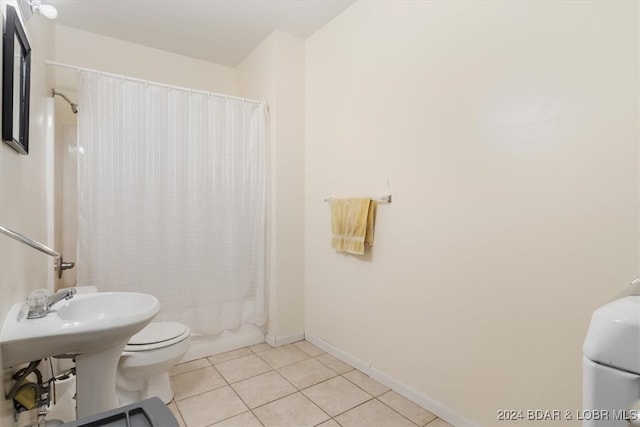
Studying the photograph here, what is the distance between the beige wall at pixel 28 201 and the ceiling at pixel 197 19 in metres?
0.58

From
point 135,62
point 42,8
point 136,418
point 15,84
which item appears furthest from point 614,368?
point 135,62

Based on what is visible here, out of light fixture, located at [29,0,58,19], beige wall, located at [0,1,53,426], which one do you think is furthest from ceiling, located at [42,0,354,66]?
light fixture, located at [29,0,58,19]

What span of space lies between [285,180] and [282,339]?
4.29 feet

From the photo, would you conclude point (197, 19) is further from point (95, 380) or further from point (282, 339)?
point (282, 339)

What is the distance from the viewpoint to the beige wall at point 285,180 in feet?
8.67

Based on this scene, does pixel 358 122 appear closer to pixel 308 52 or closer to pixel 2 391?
pixel 308 52

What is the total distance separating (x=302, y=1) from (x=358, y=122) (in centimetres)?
94

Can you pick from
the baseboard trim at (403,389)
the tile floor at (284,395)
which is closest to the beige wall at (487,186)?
the baseboard trim at (403,389)

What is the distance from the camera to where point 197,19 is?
8.06ft

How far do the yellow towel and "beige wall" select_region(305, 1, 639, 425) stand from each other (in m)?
0.09

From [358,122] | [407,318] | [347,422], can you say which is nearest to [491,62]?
[358,122]

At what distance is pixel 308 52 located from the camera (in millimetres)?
2742

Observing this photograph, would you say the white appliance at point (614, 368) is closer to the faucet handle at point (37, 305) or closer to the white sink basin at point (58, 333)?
the white sink basin at point (58, 333)

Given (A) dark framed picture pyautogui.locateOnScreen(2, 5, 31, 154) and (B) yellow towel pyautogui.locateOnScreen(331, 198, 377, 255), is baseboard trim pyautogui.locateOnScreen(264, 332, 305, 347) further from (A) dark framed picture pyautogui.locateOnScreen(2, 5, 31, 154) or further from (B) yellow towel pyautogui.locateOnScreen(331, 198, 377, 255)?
(A) dark framed picture pyautogui.locateOnScreen(2, 5, 31, 154)
